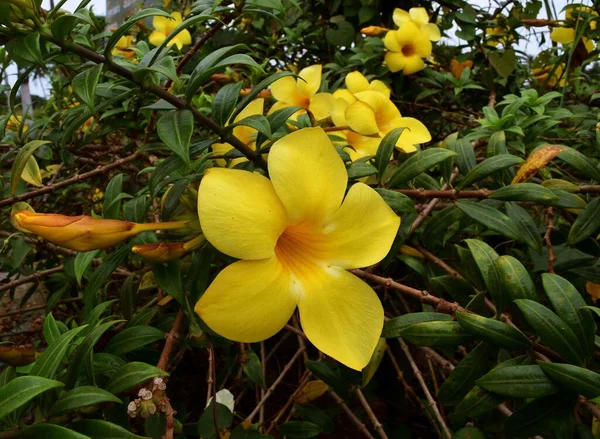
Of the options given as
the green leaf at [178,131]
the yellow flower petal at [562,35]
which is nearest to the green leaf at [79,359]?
the green leaf at [178,131]

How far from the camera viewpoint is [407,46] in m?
1.53

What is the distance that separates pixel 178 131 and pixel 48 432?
1.24 ft

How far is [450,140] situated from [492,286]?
14.9 inches

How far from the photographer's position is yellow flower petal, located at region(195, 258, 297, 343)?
20.3 inches

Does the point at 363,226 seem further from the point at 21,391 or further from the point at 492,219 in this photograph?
the point at 21,391

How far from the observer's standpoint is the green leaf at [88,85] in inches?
23.3

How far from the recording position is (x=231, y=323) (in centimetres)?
53

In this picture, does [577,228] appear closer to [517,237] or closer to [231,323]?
[517,237]

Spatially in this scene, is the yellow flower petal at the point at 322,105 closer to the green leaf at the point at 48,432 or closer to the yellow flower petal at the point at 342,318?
the yellow flower petal at the point at 342,318

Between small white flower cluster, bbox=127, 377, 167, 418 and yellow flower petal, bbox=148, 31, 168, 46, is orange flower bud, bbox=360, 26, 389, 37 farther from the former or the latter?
small white flower cluster, bbox=127, 377, 167, 418

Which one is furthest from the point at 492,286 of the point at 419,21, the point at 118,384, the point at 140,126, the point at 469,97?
the point at 469,97

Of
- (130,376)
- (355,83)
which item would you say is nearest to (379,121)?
(355,83)

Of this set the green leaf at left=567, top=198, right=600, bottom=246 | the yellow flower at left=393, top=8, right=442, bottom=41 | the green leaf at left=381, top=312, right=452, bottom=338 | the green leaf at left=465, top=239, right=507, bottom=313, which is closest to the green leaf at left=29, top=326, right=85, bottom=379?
the green leaf at left=381, top=312, right=452, bottom=338

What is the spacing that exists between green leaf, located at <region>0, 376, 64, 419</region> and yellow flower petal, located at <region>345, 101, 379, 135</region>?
29.6 inches
